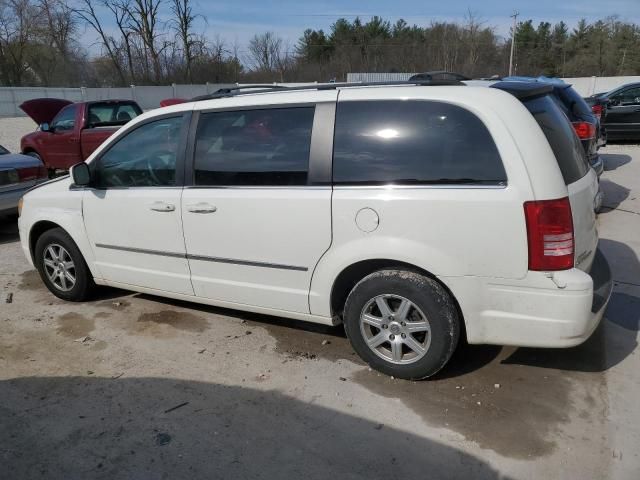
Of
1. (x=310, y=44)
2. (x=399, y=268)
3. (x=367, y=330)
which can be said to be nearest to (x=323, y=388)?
(x=367, y=330)

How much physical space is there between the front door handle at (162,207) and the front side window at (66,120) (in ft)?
26.6

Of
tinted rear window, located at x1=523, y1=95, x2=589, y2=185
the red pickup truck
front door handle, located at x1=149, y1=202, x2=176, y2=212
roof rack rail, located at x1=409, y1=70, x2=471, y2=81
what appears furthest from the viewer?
the red pickup truck

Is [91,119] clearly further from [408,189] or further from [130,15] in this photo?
[130,15]

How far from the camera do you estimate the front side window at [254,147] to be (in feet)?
11.2

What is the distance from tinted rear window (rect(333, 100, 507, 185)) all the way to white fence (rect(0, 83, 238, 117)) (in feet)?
107

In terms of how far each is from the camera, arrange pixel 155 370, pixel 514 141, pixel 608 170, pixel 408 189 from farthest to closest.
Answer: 1. pixel 608 170
2. pixel 155 370
3. pixel 408 189
4. pixel 514 141

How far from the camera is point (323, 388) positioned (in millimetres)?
3307

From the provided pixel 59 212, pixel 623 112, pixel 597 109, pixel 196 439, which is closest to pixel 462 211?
pixel 196 439

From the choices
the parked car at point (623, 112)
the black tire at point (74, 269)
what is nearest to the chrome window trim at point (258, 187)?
the black tire at point (74, 269)

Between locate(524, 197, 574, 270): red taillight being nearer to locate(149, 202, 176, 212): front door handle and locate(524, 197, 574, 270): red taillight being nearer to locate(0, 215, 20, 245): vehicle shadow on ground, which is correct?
locate(149, 202, 176, 212): front door handle

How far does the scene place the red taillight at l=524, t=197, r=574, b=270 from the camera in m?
2.75

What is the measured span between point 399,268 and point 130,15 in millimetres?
55093

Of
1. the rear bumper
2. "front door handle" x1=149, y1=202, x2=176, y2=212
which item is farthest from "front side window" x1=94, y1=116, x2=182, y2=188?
the rear bumper

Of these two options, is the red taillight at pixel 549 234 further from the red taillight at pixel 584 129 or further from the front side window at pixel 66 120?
the front side window at pixel 66 120
